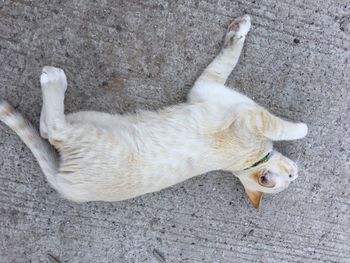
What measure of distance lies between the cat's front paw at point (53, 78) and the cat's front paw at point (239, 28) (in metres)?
1.01

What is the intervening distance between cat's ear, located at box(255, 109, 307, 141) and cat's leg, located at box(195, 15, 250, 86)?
358mm

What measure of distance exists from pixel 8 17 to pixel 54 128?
735 millimetres

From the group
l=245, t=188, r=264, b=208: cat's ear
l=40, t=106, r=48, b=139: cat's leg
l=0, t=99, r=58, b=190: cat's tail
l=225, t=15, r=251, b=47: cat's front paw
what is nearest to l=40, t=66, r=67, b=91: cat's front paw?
l=40, t=106, r=48, b=139: cat's leg

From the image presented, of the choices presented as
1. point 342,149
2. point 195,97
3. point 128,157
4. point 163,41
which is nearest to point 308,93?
point 342,149

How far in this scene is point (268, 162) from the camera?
2.90m

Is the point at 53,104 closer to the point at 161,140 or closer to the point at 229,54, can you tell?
the point at 161,140

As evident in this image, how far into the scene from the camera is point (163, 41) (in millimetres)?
2910

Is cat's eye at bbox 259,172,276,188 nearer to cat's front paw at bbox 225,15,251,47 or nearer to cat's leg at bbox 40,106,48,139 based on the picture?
cat's front paw at bbox 225,15,251,47

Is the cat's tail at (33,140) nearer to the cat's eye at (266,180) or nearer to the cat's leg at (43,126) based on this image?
the cat's leg at (43,126)

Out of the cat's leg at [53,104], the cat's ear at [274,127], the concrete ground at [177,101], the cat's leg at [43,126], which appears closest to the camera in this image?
the cat's leg at [53,104]

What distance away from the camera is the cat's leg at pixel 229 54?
288 centimetres

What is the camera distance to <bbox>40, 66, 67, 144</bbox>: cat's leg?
98.8 inches

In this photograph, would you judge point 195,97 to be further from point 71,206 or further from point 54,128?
point 71,206

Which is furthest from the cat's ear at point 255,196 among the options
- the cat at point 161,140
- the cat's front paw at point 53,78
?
the cat's front paw at point 53,78
